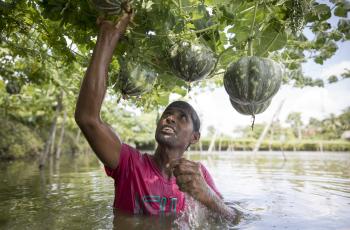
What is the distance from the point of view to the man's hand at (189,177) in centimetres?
306

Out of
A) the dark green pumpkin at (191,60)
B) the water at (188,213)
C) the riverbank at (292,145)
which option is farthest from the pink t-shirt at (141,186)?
the riverbank at (292,145)

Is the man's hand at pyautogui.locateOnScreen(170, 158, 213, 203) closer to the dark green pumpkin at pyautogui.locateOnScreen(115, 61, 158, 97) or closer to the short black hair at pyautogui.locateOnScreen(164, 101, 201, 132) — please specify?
the dark green pumpkin at pyautogui.locateOnScreen(115, 61, 158, 97)

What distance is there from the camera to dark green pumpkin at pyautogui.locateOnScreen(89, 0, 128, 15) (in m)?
1.91

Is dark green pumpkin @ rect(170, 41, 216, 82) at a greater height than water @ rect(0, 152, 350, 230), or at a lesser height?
greater

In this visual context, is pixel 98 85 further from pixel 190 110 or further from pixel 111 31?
pixel 190 110

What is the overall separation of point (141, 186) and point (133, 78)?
1241 mm

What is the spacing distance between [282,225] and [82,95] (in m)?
2.88

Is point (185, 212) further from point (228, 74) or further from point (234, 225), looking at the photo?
point (228, 74)

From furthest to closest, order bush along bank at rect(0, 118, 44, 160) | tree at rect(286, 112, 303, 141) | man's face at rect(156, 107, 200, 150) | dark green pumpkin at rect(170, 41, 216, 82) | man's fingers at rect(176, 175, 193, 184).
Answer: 1. tree at rect(286, 112, 303, 141)
2. bush along bank at rect(0, 118, 44, 160)
3. man's face at rect(156, 107, 200, 150)
4. man's fingers at rect(176, 175, 193, 184)
5. dark green pumpkin at rect(170, 41, 216, 82)

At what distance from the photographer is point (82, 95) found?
7.86 ft

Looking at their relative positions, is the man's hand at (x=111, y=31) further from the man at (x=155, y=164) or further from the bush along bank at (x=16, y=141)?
the bush along bank at (x=16, y=141)

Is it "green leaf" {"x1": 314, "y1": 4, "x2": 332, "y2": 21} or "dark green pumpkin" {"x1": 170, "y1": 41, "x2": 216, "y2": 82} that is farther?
"dark green pumpkin" {"x1": 170, "y1": 41, "x2": 216, "y2": 82}

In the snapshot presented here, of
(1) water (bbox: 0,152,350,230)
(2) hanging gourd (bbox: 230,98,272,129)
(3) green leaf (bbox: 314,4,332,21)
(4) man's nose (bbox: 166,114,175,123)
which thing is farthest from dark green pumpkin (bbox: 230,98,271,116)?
(1) water (bbox: 0,152,350,230)

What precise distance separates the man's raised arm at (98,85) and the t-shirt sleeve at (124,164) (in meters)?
0.53
